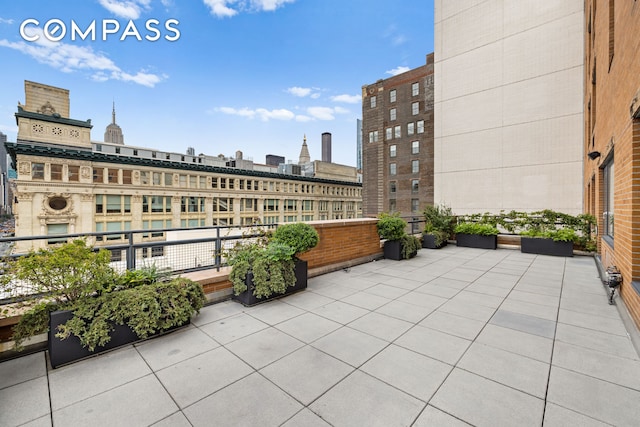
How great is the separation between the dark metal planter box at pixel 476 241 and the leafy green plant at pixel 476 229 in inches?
6.1

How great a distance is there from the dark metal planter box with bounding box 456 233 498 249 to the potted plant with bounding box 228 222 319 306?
359 inches

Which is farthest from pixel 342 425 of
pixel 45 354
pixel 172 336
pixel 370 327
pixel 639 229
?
pixel 639 229

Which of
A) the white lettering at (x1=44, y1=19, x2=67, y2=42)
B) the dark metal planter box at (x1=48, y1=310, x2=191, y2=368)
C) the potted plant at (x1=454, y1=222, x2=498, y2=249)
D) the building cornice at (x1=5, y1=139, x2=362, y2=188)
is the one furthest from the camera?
the building cornice at (x1=5, y1=139, x2=362, y2=188)

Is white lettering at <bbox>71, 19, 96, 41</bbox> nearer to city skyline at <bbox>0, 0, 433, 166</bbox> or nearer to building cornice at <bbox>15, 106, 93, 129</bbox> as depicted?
city skyline at <bbox>0, 0, 433, 166</bbox>

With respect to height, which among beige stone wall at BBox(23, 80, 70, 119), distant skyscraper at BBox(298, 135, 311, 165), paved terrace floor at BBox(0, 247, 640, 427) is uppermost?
distant skyscraper at BBox(298, 135, 311, 165)

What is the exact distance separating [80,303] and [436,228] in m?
12.1

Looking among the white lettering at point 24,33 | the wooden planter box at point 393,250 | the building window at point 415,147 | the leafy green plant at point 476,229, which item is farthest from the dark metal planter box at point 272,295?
the building window at point 415,147

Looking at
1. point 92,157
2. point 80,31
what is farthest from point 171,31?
point 92,157

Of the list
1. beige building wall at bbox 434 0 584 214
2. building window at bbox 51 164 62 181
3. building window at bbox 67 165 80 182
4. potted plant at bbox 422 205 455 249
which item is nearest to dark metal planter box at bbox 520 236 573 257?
potted plant at bbox 422 205 455 249

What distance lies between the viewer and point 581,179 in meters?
12.5

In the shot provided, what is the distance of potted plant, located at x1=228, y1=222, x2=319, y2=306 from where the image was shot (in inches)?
188

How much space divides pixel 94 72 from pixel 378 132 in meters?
36.9

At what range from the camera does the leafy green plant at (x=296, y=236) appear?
17.9ft

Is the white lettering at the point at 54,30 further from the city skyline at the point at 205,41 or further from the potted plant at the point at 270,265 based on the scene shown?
the potted plant at the point at 270,265
